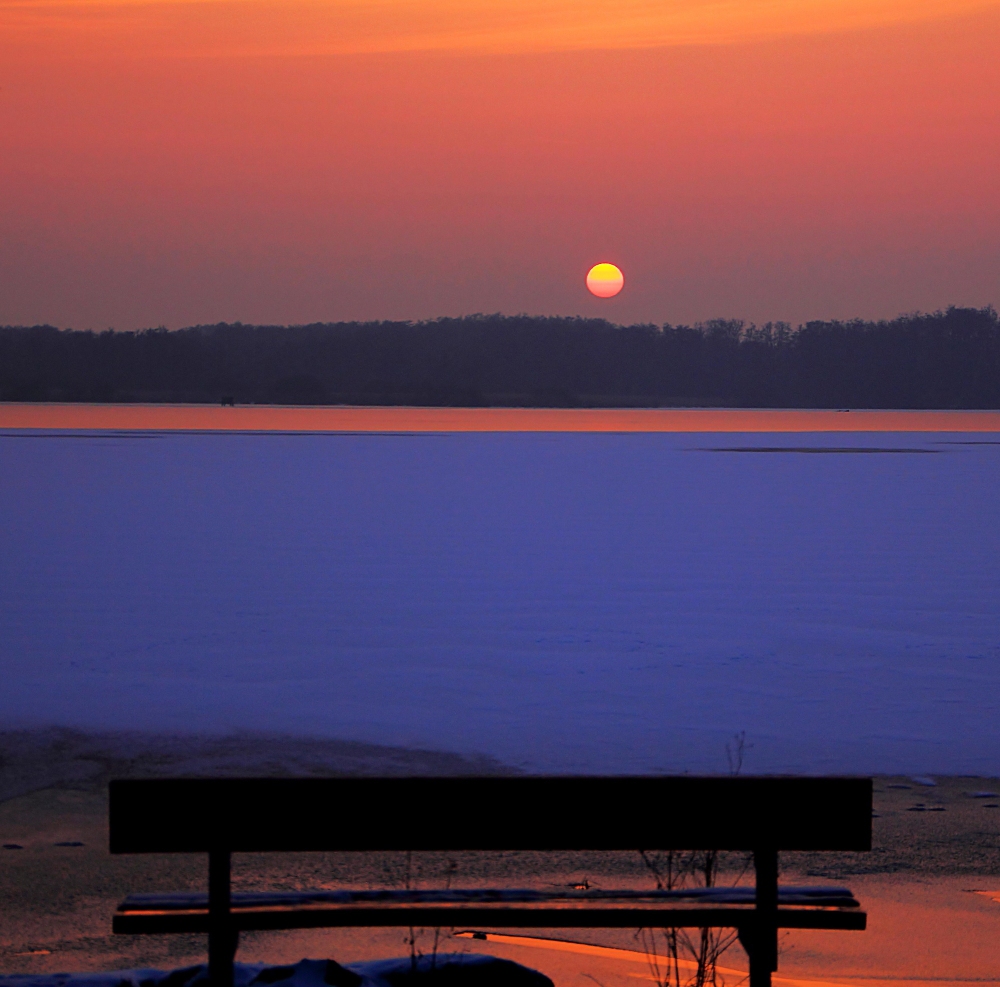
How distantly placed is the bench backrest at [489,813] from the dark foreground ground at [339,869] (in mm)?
632

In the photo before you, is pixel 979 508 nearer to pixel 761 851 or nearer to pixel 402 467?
pixel 402 467

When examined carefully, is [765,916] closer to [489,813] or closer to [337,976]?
[489,813]

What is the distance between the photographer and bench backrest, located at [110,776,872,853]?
9.42 ft

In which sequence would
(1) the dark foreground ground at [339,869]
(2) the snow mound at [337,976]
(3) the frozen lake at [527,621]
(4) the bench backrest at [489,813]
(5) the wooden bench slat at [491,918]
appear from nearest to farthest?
(4) the bench backrest at [489,813] → (5) the wooden bench slat at [491,918] → (2) the snow mound at [337,976] → (1) the dark foreground ground at [339,869] → (3) the frozen lake at [527,621]

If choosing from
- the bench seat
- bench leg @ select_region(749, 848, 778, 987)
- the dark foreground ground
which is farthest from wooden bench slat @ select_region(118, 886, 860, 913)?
the dark foreground ground

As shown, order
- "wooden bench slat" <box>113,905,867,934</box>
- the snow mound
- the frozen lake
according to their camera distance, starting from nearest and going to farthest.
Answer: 1. "wooden bench slat" <box>113,905,867,934</box>
2. the snow mound
3. the frozen lake

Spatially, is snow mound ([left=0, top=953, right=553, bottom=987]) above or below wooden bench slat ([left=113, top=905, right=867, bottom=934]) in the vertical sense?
below

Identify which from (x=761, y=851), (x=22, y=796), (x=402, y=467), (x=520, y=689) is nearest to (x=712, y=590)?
(x=520, y=689)

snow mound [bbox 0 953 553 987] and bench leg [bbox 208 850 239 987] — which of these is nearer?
bench leg [bbox 208 850 239 987]

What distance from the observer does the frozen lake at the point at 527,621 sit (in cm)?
710

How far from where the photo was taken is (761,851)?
9.77 ft

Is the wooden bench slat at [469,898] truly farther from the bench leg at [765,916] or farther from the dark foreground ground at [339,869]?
the dark foreground ground at [339,869]

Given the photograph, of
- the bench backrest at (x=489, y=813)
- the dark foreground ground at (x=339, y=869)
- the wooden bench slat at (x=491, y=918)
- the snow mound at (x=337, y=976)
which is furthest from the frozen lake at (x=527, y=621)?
the bench backrest at (x=489, y=813)

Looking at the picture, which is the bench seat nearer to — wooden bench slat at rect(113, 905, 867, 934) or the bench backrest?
wooden bench slat at rect(113, 905, 867, 934)
